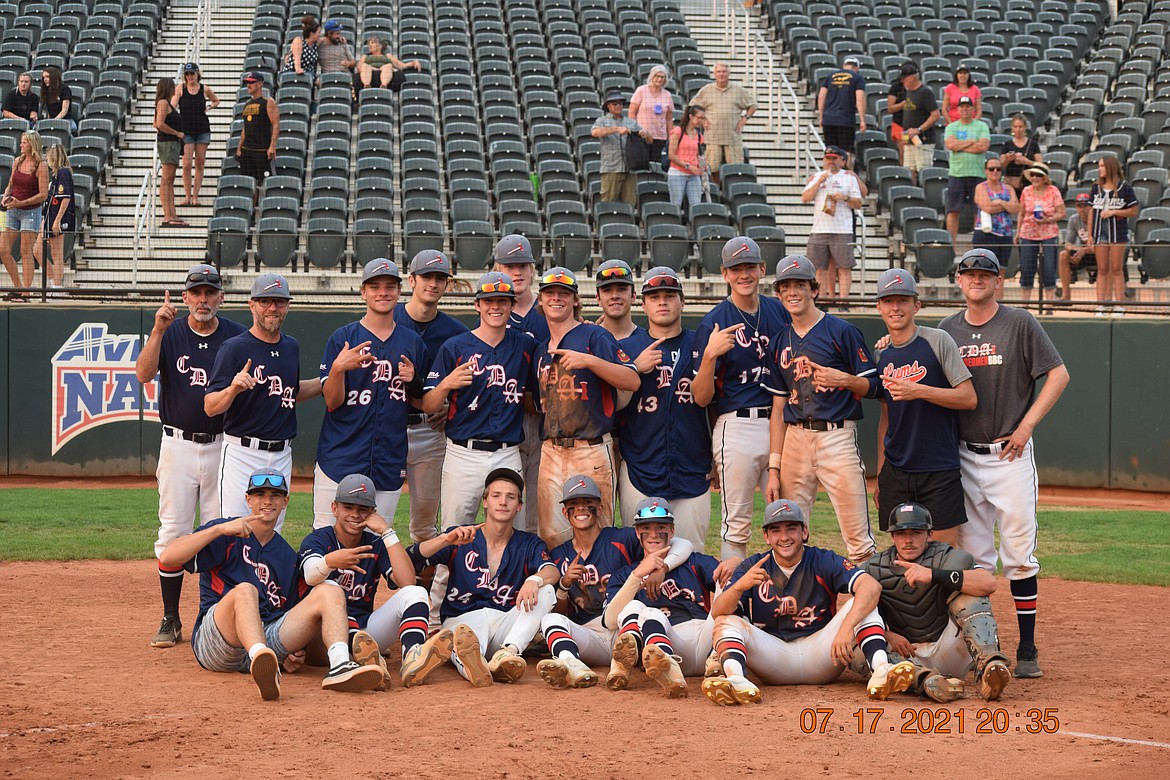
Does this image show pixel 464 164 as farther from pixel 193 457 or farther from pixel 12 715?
pixel 12 715

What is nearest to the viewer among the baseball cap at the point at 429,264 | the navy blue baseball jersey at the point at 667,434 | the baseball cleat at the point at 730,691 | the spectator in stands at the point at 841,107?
the baseball cleat at the point at 730,691

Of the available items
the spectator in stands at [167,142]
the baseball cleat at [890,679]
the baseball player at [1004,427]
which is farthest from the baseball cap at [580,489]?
the spectator in stands at [167,142]

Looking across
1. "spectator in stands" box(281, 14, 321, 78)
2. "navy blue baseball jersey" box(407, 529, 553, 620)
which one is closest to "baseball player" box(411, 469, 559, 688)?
"navy blue baseball jersey" box(407, 529, 553, 620)

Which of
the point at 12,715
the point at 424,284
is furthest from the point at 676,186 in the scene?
the point at 12,715

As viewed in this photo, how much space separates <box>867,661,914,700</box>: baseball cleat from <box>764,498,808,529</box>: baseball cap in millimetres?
865

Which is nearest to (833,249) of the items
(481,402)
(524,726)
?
(481,402)

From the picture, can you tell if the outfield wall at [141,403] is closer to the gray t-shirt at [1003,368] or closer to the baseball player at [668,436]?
the baseball player at [668,436]

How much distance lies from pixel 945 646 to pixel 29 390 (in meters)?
11.5

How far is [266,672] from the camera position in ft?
20.2

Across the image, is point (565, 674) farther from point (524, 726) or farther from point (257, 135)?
point (257, 135)

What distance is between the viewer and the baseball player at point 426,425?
8.18 m

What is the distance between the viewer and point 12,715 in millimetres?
6008

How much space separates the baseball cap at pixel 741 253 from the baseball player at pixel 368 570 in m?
2.58

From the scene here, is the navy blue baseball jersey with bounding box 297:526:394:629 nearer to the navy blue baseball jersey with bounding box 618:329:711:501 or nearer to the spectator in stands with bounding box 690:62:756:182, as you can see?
the navy blue baseball jersey with bounding box 618:329:711:501
